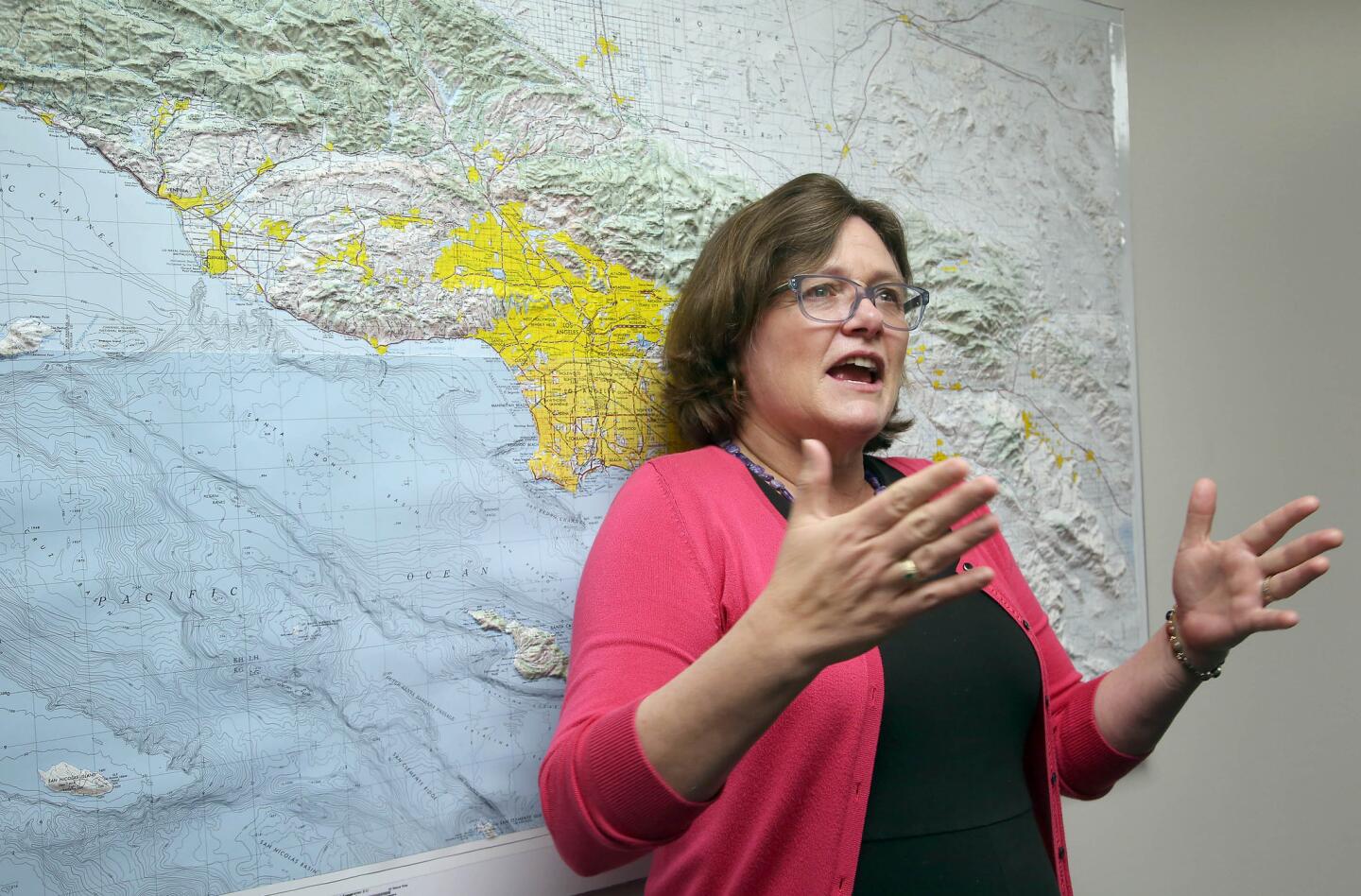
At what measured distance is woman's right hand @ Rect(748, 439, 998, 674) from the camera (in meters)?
0.62

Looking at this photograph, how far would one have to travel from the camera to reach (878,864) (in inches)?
35.9

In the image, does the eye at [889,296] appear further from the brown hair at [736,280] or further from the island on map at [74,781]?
the island on map at [74,781]

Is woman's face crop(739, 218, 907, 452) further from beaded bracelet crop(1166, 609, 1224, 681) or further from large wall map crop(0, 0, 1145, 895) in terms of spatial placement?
beaded bracelet crop(1166, 609, 1224, 681)

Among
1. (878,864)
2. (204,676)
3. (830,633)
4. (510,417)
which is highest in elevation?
(510,417)

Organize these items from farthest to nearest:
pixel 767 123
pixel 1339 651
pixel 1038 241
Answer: pixel 1339 651 → pixel 1038 241 → pixel 767 123

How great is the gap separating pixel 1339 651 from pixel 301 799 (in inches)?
82.5

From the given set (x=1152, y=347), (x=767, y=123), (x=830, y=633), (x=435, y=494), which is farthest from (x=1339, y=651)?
(x=435, y=494)

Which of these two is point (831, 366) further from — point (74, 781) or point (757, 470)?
point (74, 781)

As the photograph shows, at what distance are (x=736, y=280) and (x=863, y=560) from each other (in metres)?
0.55

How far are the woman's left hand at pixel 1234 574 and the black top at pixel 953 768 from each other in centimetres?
20

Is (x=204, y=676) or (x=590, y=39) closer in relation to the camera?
(x=204, y=676)

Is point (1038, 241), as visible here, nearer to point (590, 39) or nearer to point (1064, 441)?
point (1064, 441)

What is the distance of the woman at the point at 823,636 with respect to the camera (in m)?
0.67

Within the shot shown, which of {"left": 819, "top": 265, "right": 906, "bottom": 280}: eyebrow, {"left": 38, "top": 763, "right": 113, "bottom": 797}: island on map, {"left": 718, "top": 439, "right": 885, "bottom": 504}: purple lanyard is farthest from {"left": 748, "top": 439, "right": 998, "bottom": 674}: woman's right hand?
{"left": 38, "top": 763, "right": 113, "bottom": 797}: island on map
